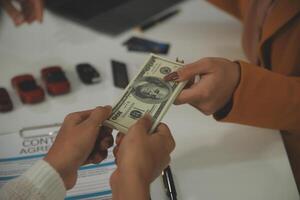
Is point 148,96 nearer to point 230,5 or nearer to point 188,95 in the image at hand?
point 188,95

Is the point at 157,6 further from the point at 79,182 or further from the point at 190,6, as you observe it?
the point at 79,182

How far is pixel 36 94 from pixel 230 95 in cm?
39

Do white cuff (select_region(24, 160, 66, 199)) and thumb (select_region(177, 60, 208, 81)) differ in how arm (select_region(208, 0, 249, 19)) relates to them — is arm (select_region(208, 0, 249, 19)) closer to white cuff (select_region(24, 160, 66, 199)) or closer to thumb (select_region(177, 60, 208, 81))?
thumb (select_region(177, 60, 208, 81))

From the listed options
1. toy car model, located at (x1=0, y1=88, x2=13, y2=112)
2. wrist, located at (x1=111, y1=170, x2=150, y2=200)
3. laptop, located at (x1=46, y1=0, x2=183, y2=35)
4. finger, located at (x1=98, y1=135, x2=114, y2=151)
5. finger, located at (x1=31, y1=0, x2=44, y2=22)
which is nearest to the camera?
wrist, located at (x1=111, y1=170, x2=150, y2=200)

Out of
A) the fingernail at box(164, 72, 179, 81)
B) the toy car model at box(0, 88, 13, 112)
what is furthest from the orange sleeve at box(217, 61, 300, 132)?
the toy car model at box(0, 88, 13, 112)

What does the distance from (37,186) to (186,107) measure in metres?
0.38

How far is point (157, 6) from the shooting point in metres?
1.08

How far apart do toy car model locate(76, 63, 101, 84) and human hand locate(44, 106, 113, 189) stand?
25 centimetres

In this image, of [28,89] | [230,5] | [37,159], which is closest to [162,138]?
[37,159]

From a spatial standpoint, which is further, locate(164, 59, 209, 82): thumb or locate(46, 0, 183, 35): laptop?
locate(46, 0, 183, 35): laptop

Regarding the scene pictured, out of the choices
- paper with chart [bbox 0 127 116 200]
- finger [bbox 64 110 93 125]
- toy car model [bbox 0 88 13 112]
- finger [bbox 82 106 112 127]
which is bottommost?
paper with chart [bbox 0 127 116 200]

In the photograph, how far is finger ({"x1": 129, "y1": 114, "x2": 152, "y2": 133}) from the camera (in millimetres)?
532

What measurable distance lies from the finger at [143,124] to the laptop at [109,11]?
48 cm

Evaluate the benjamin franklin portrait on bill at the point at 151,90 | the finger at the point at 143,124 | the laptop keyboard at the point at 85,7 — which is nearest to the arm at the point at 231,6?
the laptop keyboard at the point at 85,7
